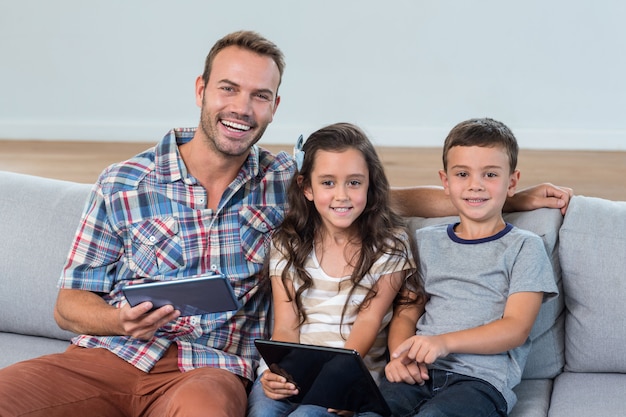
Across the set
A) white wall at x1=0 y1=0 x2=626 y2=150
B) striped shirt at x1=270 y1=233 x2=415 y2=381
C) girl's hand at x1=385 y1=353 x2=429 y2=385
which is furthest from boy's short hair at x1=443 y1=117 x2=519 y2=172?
white wall at x1=0 y1=0 x2=626 y2=150

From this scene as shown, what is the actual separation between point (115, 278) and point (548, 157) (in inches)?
153

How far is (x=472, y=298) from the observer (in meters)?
2.08

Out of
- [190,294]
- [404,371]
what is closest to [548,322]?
[404,371]

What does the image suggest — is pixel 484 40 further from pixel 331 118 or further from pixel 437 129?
pixel 331 118

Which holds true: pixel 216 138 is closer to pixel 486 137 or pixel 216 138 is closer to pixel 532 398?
pixel 486 137

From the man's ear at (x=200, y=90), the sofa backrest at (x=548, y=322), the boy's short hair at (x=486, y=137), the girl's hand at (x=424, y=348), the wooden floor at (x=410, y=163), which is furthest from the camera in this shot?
the wooden floor at (x=410, y=163)

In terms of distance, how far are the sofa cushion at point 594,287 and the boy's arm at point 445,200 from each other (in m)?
0.06

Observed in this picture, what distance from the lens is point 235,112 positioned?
2.21m

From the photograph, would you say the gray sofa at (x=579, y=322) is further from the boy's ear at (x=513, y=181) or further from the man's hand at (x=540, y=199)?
the boy's ear at (x=513, y=181)

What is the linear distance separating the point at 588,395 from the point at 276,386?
29.0 inches

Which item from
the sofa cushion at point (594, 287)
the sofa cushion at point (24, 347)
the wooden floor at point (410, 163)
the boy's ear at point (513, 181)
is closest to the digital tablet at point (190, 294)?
the sofa cushion at point (24, 347)

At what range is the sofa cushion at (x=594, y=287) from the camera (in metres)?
2.18

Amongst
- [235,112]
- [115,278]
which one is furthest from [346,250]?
[115,278]

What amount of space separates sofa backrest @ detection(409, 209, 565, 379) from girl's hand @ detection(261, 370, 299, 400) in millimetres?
639
